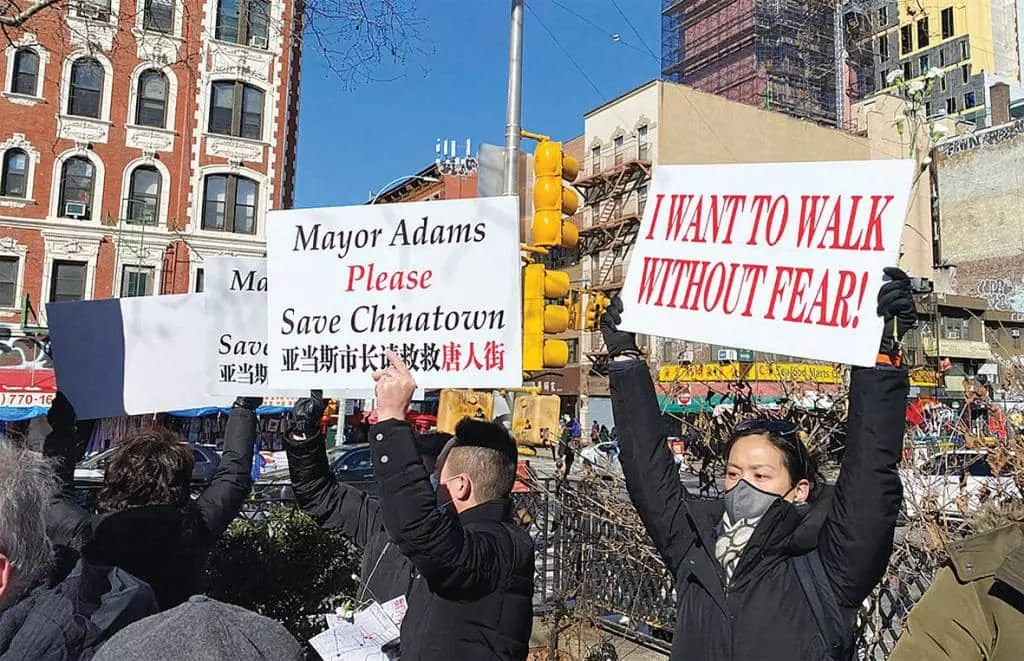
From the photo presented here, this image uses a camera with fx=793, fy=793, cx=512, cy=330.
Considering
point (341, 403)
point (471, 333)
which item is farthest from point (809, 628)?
point (341, 403)

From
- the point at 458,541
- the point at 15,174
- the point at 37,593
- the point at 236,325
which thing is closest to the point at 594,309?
the point at 236,325

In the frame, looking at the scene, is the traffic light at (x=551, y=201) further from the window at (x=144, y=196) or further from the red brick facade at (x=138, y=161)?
the window at (x=144, y=196)

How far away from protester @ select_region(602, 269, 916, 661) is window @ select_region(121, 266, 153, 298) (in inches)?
1189

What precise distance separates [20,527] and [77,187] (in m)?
31.4

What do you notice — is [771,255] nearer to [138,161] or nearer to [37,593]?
[37,593]

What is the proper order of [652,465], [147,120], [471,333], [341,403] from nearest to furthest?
[652,465] → [471,333] → [341,403] → [147,120]

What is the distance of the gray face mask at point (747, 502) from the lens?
2.46m

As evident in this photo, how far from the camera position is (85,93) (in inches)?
1141

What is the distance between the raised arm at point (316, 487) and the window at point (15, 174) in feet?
99.2

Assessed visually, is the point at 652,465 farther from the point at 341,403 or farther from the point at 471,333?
the point at 341,403

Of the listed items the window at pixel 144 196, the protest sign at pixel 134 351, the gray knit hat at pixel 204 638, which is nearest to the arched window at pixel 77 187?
the window at pixel 144 196

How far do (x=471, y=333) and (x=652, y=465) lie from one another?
4.06ft

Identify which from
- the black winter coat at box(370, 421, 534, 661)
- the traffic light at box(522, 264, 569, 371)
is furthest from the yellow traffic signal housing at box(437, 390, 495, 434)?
the black winter coat at box(370, 421, 534, 661)

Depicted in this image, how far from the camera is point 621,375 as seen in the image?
9.00 feet
